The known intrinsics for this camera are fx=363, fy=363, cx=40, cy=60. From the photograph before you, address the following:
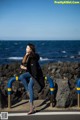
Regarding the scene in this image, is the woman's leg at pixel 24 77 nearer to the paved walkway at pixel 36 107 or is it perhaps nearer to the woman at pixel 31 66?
the woman at pixel 31 66

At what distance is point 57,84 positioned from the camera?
6766 millimetres

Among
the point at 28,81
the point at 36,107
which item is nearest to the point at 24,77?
the point at 28,81

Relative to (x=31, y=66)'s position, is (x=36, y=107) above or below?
below

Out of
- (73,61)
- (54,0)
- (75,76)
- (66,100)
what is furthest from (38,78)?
(73,61)

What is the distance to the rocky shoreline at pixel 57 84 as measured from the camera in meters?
6.59

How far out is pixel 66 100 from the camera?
21.5ft

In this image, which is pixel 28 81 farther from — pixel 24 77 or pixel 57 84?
pixel 57 84

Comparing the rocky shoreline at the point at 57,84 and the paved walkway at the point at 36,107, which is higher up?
the rocky shoreline at the point at 57,84

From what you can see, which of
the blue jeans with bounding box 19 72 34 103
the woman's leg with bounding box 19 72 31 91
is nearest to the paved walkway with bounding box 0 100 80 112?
the blue jeans with bounding box 19 72 34 103

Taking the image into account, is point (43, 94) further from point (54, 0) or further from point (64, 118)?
point (54, 0)

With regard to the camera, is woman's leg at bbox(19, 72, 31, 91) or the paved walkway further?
the paved walkway

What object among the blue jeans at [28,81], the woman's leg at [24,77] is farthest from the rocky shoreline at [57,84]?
the woman's leg at [24,77]

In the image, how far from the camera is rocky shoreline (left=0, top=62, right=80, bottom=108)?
6590 mm

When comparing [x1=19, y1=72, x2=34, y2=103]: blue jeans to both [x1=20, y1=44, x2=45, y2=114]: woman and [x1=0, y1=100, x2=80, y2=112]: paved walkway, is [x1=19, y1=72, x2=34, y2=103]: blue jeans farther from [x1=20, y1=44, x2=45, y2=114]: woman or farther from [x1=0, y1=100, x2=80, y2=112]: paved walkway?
[x1=0, y1=100, x2=80, y2=112]: paved walkway
